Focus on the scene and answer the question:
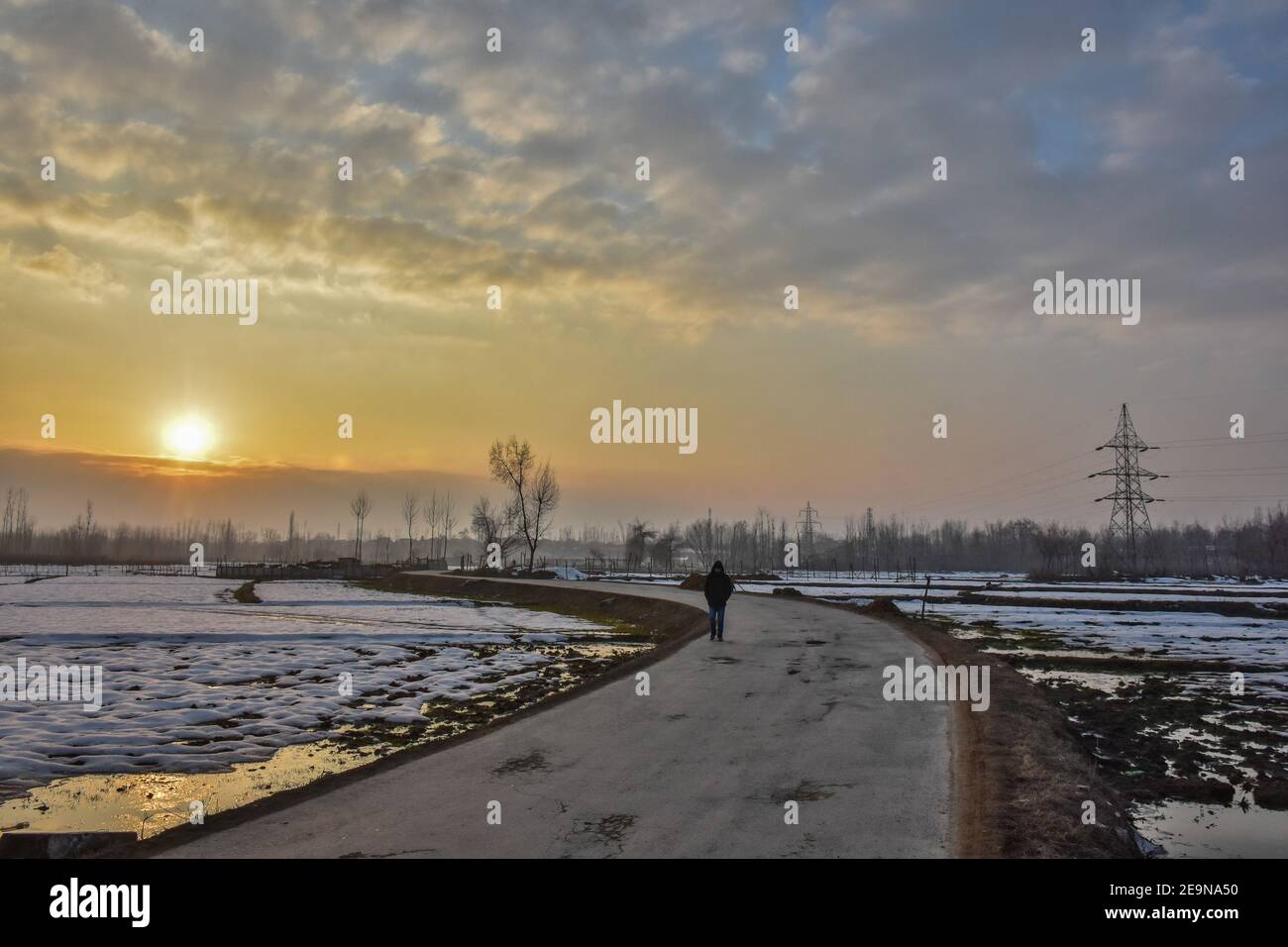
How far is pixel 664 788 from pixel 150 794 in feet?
19.4

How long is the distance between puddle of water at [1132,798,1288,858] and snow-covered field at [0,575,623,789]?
10.4 metres

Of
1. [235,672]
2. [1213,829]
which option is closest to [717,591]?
[235,672]

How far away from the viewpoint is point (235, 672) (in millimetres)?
18219

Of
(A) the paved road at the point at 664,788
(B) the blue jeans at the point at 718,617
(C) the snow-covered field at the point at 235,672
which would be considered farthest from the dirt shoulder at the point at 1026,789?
(C) the snow-covered field at the point at 235,672

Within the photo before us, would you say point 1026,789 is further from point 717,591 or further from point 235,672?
point 235,672

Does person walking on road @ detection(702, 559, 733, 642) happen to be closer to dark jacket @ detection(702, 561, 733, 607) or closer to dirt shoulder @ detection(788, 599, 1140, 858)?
dark jacket @ detection(702, 561, 733, 607)
